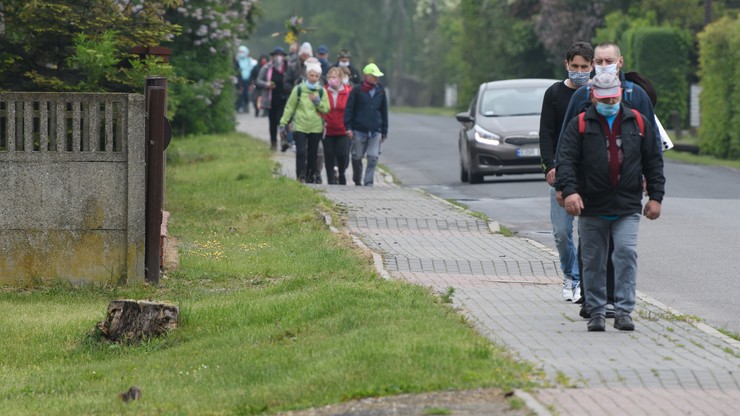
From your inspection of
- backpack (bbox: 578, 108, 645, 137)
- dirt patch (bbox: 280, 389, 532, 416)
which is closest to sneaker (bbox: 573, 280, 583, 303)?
backpack (bbox: 578, 108, 645, 137)

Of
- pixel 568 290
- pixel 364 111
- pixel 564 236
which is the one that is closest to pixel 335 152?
pixel 364 111

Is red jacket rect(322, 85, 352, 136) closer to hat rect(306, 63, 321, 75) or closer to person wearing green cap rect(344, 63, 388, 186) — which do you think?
person wearing green cap rect(344, 63, 388, 186)

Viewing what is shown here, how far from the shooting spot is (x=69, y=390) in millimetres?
8875

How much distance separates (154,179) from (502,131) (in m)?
11.5

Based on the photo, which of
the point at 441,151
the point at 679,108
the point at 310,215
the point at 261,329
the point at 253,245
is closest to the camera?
the point at 261,329

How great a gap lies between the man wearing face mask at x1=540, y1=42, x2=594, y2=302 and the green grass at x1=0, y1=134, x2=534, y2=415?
3.37 feet

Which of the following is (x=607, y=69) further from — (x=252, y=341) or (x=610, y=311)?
(x=252, y=341)

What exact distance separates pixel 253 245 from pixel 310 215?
180cm

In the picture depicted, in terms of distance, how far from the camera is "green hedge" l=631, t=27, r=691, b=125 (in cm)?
3950

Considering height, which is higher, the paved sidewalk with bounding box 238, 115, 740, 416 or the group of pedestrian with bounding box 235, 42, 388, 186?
the group of pedestrian with bounding box 235, 42, 388, 186

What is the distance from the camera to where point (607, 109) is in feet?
29.7

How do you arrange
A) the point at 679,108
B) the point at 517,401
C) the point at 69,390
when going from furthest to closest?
the point at 679,108 < the point at 69,390 < the point at 517,401

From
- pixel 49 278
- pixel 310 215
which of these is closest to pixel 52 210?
pixel 49 278

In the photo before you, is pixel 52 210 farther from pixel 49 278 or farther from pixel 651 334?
pixel 651 334
